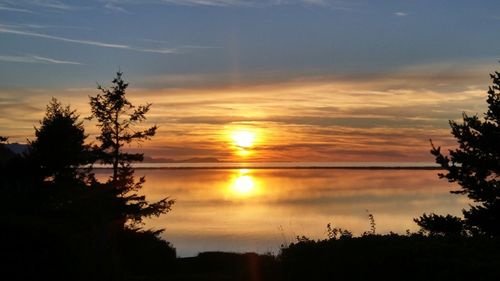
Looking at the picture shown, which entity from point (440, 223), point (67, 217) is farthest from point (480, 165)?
point (67, 217)

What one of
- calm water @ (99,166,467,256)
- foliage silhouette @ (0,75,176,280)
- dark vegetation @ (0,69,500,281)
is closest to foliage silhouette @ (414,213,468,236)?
dark vegetation @ (0,69,500,281)

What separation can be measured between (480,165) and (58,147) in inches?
751

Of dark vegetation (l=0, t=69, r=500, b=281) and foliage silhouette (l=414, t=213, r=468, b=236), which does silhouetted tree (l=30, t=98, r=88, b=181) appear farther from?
foliage silhouette (l=414, t=213, r=468, b=236)

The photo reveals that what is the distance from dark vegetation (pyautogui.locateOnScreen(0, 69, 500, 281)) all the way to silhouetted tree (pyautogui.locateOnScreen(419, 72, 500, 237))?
0.15 feet

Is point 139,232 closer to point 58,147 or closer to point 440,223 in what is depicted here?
point 58,147

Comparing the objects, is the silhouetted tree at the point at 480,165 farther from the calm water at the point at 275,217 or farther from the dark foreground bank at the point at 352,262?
the dark foreground bank at the point at 352,262

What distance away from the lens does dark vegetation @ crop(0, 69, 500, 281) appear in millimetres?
11750

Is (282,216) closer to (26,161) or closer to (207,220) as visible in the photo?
(207,220)

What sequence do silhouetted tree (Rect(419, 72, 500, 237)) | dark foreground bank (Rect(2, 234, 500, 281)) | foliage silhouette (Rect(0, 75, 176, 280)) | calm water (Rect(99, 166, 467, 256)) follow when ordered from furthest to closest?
calm water (Rect(99, 166, 467, 256)), silhouetted tree (Rect(419, 72, 500, 237)), foliage silhouette (Rect(0, 75, 176, 280)), dark foreground bank (Rect(2, 234, 500, 281))

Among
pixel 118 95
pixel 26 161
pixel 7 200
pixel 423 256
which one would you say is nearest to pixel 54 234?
pixel 7 200

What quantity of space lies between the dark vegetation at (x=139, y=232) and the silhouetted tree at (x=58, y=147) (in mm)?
49

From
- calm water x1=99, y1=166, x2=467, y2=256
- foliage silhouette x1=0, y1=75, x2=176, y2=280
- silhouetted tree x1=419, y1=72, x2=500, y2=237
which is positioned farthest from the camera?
calm water x1=99, y1=166, x2=467, y2=256

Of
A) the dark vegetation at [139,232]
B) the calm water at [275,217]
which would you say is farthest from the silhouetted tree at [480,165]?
the calm water at [275,217]

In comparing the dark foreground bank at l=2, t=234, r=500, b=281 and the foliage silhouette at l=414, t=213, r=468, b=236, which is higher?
the foliage silhouette at l=414, t=213, r=468, b=236
